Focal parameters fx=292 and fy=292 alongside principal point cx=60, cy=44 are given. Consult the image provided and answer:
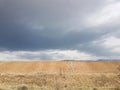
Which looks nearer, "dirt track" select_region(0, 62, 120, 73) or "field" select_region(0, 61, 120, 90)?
"field" select_region(0, 61, 120, 90)

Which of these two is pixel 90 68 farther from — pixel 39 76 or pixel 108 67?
pixel 39 76

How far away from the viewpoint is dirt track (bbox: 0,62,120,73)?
255 ft

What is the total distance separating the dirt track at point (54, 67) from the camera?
77.6 meters

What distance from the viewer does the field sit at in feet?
202

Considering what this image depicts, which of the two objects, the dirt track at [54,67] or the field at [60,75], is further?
the dirt track at [54,67]

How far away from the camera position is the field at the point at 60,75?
2427 inches

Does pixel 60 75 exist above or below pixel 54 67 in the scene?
below

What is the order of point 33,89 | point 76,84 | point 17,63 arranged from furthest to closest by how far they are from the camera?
point 17,63 → point 76,84 → point 33,89

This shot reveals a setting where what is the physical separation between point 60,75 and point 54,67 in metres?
11.2

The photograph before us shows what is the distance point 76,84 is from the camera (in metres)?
62.9

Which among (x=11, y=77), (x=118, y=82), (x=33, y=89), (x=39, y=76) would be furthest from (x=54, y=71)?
(x=33, y=89)

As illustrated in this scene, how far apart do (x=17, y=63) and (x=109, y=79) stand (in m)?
31.7

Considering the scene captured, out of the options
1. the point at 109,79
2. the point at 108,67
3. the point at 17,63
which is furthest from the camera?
the point at 17,63

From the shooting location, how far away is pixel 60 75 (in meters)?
70.2
